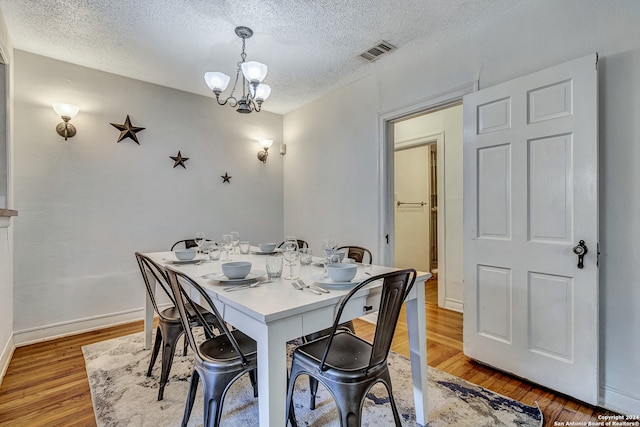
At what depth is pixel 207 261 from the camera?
85.2 inches

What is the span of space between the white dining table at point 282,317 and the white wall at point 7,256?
1616 mm

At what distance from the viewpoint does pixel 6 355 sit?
2.31 metres

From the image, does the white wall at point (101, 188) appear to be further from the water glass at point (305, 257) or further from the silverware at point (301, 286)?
the silverware at point (301, 286)

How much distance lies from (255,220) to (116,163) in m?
1.67

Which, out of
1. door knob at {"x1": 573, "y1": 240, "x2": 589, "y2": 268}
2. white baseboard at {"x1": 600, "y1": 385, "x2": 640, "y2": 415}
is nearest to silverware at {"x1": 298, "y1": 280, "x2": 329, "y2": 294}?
door knob at {"x1": 573, "y1": 240, "x2": 589, "y2": 268}

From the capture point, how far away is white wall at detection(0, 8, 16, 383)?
85.7 inches

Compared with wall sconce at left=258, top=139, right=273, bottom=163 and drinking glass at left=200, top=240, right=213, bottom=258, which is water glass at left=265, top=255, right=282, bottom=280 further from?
wall sconce at left=258, top=139, right=273, bottom=163

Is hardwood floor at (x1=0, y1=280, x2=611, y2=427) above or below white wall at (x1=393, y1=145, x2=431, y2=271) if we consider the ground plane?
below

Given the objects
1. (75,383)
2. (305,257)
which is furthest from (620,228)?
(75,383)

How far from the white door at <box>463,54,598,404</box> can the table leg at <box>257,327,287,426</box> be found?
170 cm

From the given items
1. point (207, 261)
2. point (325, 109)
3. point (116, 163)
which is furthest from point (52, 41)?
point (325, 109)

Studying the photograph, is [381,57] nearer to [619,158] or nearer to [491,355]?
[619,158]

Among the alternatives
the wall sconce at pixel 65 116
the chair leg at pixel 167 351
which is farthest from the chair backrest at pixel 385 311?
the wall sconce at pixel 65 116

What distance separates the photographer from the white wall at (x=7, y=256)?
7.14 ft
